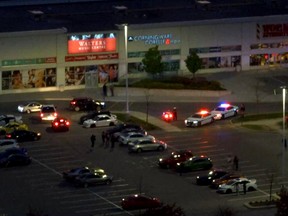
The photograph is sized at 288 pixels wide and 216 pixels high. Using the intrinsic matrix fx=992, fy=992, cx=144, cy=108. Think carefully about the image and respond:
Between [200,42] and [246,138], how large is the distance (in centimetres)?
2033

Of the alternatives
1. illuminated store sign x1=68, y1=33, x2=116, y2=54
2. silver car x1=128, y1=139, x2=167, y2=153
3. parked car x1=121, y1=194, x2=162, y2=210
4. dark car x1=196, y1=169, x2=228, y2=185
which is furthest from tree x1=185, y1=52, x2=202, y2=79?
parked car x1=121, y1=194, x2=162, y2=210

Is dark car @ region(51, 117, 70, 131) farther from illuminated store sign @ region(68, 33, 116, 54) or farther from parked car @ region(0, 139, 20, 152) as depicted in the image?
illuminated store sign @ region(68, 33, 116, 54)

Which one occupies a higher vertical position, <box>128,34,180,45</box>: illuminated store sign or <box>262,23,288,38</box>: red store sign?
<box>262,23,288,38</box>: red store sign

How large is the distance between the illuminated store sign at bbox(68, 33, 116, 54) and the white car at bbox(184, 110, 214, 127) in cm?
1383

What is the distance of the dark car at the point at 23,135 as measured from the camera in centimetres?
5656

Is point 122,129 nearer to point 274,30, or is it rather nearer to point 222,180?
point 222,180

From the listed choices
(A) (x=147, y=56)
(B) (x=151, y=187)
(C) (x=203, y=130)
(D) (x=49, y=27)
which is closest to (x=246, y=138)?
(C) (x=203, y=130)

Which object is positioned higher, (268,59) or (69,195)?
(268,59)

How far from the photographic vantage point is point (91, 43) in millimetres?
72688

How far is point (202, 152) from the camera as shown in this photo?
177 feet

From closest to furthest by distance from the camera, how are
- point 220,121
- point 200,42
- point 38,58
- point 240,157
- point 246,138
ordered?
point 240,157
point 246,138
point 220,121
point 38,58
point 200,42

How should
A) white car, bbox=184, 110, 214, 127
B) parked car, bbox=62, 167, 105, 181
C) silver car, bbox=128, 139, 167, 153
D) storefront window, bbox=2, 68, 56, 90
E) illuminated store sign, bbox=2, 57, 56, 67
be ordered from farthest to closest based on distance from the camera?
storefront window, bbox=2, 68, 56, 90, illuminated store sign, bbox=2, 57, 56, 67, white car, bbox=184, 110, 214, 127, silver car, bbox=128, 139, 167, 153, parked car, bbox=62, 167, 105, 181

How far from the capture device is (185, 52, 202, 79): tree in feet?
238

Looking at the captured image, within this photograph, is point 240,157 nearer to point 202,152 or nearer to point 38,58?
point 202,152
